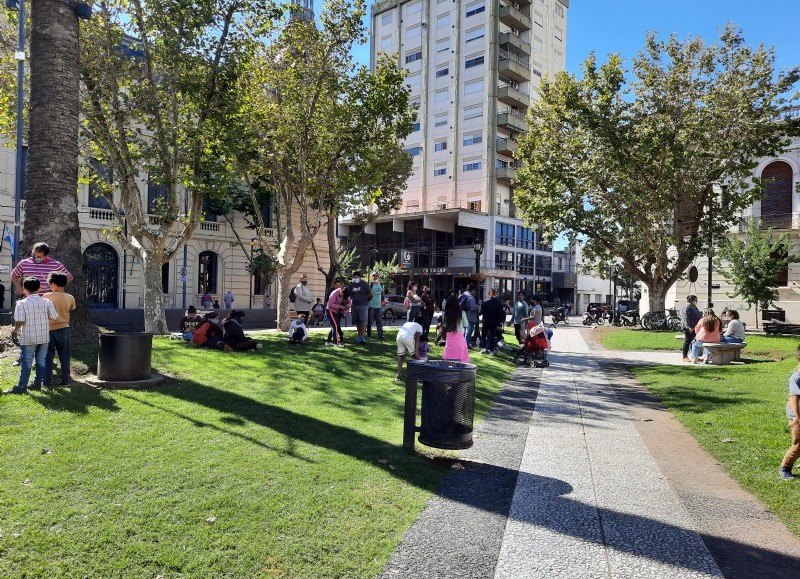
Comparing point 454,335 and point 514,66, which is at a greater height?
point 514,66

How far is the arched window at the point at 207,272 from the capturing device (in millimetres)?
30777

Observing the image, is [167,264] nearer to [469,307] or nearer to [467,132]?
[469,307]

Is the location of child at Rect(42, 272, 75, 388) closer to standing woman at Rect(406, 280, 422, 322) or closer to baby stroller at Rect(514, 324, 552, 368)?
standing woman at Rect(406, 280, 422, 322)

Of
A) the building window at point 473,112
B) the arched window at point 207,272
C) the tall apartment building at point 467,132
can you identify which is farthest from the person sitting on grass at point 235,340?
the building window at point 473,112

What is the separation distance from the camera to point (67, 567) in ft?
10.0

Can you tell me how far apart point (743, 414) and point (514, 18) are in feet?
156

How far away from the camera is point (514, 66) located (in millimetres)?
47375

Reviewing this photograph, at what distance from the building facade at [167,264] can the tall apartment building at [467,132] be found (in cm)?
1638

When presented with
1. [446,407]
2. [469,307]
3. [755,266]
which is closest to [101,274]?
[469,307]

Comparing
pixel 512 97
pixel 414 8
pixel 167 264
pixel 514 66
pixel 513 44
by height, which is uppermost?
pixel 414 8

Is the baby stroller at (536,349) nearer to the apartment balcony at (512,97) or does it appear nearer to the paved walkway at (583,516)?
the paved walkway at (583,516)

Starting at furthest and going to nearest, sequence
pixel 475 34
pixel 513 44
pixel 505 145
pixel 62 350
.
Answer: pixel 475 34 → pixel 513 44 → pixel 505 145 → pixel 62 350

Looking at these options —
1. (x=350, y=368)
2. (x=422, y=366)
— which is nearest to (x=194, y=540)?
(x=422, y=366)

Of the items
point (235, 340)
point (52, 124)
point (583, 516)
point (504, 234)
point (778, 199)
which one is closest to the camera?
point (583, 516)
